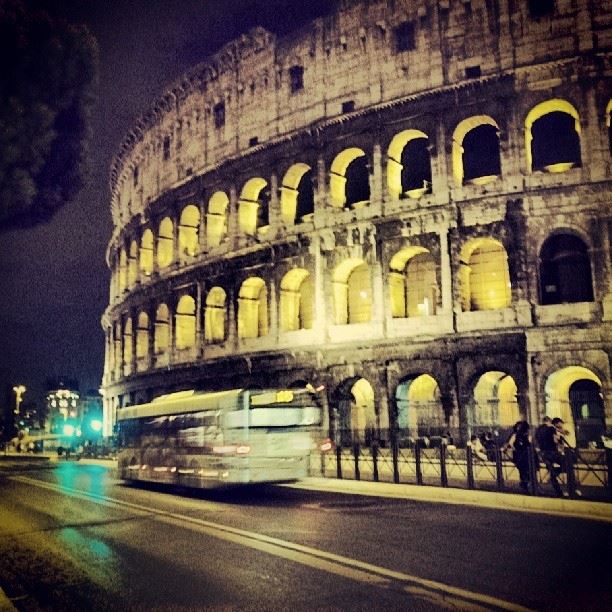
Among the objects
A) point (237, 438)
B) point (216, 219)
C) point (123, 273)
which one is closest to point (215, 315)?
point (216, 219)

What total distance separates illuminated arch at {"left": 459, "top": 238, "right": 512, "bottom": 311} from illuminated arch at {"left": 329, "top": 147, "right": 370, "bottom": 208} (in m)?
4.33

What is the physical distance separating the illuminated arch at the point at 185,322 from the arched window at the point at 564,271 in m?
15.8

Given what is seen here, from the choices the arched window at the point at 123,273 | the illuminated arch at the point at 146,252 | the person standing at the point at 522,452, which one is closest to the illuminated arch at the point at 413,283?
the person standing at the point at 522,452

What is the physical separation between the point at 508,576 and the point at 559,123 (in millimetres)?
19421

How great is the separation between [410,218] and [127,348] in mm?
19003

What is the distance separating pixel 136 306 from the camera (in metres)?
33.1

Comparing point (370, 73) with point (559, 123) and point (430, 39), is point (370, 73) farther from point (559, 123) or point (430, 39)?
point (559, 123)

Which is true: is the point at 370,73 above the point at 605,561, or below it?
above

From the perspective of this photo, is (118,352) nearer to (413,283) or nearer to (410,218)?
(413,283)

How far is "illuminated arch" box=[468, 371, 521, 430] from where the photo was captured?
20062 mm

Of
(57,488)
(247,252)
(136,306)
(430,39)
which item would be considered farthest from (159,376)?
(430,39)

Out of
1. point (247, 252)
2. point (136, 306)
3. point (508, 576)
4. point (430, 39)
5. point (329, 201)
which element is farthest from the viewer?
point (136, 306)

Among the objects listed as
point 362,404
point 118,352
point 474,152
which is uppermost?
point 474,152

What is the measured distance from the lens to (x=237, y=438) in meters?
13.4
